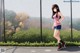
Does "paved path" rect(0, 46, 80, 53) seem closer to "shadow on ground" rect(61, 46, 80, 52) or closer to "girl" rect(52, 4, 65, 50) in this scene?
"shadow on ground" rect(61, 46, 80, 52)

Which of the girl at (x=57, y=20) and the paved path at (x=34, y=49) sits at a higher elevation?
the girl at (x=57, y=20)

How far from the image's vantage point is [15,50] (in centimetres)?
1030

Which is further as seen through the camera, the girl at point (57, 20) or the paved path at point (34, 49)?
the girl at point (57, 20)

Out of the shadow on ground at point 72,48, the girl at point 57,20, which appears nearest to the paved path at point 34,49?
the shadow on ground at point 72,48

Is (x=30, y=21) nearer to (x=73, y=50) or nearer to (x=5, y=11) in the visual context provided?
(x=5, y=11)

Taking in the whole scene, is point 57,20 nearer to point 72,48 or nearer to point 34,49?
point 72,48

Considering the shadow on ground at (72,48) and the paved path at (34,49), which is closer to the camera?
the paved path at (34,49)

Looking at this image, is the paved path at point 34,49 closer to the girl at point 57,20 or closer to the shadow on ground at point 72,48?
the shadow on ground at point 72,48

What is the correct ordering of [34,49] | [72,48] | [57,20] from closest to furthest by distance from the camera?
[57,20]
[34,49]
[72,48]

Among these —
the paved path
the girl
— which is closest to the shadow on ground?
the paved path

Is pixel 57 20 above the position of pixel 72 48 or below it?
above

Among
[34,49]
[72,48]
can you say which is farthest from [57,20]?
[34,49]

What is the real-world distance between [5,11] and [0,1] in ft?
1.51

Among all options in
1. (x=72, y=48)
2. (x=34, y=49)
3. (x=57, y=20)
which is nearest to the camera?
(x=57, y=20)
